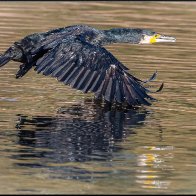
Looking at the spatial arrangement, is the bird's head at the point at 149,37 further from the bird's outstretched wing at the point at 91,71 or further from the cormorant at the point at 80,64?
the bird's outstretched wing at the point at 91,71

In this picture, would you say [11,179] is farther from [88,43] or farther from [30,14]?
[30,14]

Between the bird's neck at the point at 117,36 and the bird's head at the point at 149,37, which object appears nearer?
the bird's neck at the point at 117,36

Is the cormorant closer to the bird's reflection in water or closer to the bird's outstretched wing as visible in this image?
the bird's outstretched wing

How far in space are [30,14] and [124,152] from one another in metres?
14.4

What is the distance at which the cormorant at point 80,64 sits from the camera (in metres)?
12.2

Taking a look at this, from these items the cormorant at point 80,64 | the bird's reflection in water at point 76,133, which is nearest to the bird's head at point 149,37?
the cormorant at point 80,64

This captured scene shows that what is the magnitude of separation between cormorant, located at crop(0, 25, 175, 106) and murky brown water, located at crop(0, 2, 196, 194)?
330 mm

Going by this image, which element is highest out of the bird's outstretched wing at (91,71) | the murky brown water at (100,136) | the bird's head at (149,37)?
the bird's head at (149,37)

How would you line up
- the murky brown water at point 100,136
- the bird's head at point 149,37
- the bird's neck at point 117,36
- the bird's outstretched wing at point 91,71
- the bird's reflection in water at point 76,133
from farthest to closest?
the bird's head at point 149,37, the bird's neck at point 117,36, the bird's outstretched wing at point 91,71, the bird's reflection in water at point 76,133, the murky brown water at point 100,136

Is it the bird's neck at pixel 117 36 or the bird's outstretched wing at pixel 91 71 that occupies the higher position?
the bird's neck at pixel 117 36

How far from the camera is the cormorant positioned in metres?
12.2

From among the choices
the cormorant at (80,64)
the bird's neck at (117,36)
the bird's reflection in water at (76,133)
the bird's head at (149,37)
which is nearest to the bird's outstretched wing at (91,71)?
the cormorant at (80,64)

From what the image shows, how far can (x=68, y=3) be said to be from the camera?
27312 millimetres

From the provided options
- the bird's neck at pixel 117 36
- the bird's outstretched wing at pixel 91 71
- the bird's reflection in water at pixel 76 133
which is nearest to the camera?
the bird's reflection in water at pixel 76 133
